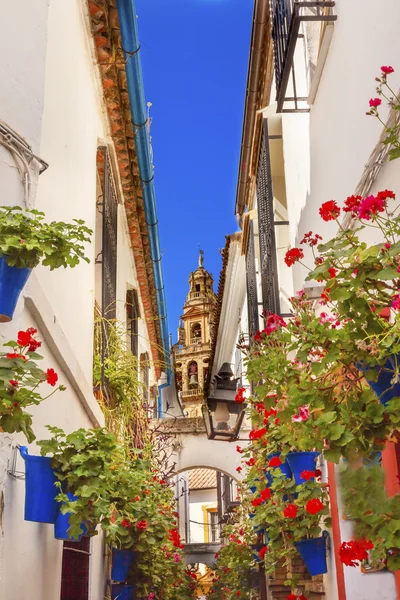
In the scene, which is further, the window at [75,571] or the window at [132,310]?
the window at [132,310]

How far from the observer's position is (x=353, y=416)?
8.60 feet

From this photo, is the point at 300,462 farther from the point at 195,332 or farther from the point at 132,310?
the point at 195,332

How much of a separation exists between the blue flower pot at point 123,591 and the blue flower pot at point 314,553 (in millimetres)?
2426

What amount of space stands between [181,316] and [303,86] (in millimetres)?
53653

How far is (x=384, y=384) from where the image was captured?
2707mm

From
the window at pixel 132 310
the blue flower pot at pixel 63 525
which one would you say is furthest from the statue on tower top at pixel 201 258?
the blue flower pot at pixel 63 525

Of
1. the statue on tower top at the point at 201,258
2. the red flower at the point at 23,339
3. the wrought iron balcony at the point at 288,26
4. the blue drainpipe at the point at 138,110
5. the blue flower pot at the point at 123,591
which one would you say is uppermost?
the statue on tower top at the point at 201,258

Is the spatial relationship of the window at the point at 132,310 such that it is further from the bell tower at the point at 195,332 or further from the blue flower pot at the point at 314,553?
the bell tower at the point at 195,332

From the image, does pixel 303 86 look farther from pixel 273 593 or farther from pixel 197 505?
pixel 197 505

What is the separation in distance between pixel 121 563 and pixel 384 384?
5159 millimetres

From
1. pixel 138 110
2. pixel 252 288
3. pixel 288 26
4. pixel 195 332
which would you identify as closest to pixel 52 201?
pixel 288 26

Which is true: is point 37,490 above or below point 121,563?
above

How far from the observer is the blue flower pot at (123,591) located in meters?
7.49

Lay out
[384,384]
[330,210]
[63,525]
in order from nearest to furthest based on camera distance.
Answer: [384,384]
[330,210]
[63,525]
